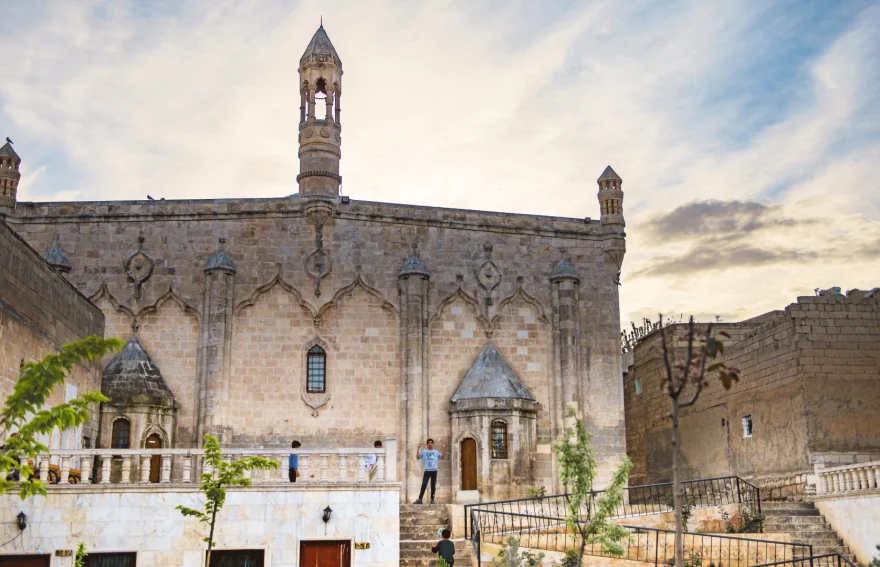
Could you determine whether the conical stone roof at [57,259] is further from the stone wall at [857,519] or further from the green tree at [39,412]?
the stone wall at [857,519]

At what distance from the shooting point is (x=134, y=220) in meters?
27.0

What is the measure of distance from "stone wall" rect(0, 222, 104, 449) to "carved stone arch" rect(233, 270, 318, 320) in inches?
165

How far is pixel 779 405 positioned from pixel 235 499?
12.7m

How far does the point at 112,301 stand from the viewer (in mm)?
26516

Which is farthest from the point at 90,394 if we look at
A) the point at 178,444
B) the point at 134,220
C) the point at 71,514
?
the point at 134,220

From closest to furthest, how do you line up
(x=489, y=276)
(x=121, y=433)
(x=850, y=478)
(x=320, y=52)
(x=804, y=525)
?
(x=850, y=478) < (x=804, y=525) < (x=121, y=433) < (x=489, y=276) < (x=320, y=52)

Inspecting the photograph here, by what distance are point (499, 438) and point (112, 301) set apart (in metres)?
10.8

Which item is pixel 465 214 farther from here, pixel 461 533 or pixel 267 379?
pixel 461 533

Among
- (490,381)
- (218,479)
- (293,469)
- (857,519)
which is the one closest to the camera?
(218,479)

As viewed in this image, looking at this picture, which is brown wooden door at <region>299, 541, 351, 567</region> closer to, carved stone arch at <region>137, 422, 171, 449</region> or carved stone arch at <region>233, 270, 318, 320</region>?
carved stone arch at <region>137, 422, 171, 449</region>

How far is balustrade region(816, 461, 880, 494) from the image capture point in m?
18.9

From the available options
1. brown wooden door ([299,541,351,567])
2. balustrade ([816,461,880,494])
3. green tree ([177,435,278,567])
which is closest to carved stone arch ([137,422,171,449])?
brown wooden door ([299,541,351,567])

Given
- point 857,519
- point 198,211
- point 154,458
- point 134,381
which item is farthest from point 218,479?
point 198,211

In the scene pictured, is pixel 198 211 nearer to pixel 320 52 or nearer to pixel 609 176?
pixel 320 52
